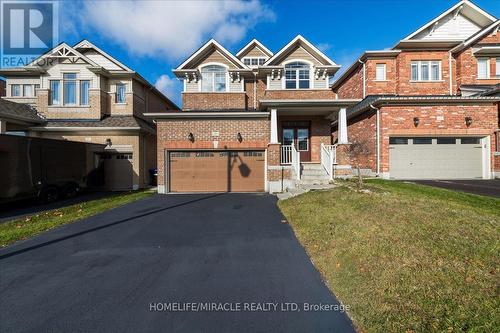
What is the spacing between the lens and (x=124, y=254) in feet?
15.0

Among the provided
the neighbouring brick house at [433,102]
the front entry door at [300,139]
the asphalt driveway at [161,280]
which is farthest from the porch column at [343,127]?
the asphalt driveway at [161,280]

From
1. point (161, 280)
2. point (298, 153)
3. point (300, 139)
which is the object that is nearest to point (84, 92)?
point (300, 139)

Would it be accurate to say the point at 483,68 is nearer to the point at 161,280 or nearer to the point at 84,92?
the point at 161,280

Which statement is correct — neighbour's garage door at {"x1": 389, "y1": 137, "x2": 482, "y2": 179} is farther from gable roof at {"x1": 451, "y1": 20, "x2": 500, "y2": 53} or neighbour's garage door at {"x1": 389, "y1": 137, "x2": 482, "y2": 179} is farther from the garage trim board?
the garage trim board

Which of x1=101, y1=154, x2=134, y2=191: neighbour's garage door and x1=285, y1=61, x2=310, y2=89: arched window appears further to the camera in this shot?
x1=285, y1=61, x2=310, y2=89: arched window

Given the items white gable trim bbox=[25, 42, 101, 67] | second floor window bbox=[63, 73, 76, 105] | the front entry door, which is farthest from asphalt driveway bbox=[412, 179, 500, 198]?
second floor window bbox=[63, 73, 76, 105]

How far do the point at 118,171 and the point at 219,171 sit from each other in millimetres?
6742

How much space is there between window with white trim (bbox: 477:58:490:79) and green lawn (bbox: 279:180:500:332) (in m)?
16.1

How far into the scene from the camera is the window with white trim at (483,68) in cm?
1669

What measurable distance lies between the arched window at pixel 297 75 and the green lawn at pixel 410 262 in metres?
10.4

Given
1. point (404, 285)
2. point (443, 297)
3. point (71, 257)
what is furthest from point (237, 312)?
point (71, 257)

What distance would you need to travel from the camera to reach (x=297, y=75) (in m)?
14.7

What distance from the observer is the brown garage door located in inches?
491
